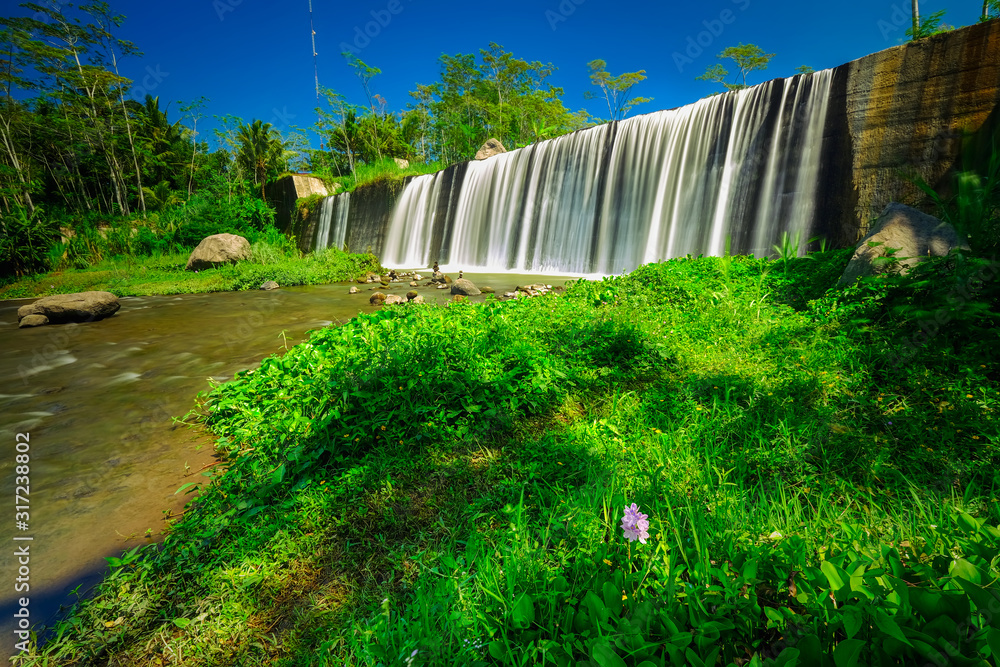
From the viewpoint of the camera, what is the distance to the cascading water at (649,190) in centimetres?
856

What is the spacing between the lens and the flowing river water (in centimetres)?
188

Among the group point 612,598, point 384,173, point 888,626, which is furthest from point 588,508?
point 384,173

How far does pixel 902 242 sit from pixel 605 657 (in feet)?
15.8

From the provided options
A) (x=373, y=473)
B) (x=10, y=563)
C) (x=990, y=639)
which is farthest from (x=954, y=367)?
(x=10, y=563)

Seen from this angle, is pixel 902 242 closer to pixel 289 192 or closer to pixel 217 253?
pixel 217 253

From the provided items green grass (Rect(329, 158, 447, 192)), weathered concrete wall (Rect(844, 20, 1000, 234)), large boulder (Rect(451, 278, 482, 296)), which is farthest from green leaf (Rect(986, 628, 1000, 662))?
green grass (Rect(329, 158, 447, 192))

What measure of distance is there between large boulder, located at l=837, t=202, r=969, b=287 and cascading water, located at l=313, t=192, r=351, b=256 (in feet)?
68.8

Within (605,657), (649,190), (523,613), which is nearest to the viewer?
(605,657)

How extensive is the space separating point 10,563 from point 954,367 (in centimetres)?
503

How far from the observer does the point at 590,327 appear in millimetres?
3502

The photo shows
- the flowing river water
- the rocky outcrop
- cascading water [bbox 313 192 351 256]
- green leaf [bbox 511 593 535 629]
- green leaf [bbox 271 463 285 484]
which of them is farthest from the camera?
the rocky outcrop

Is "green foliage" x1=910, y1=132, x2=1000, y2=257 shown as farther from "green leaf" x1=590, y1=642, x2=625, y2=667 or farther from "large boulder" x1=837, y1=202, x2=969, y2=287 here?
"green leaf" x1=590, y1=642, x2=625, y2=667

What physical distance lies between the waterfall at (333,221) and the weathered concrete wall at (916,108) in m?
19.9

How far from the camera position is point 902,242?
12.6 ft
